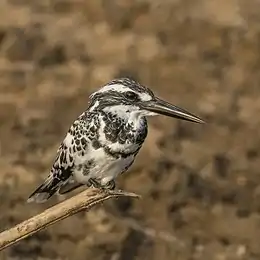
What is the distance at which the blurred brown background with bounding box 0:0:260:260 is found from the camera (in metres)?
3.89

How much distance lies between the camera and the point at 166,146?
436 cm

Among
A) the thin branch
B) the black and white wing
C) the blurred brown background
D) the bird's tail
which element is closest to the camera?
the thin branch

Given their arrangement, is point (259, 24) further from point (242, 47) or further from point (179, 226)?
point (179, 226)

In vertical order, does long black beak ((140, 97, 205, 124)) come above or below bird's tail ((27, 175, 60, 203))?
above

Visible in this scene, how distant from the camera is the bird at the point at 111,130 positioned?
1762 mm

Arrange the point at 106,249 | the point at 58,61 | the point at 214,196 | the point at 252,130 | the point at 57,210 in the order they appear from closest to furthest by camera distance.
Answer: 1. the point at 57,210
2. the point at 106,249
3. the point at 214,196
4. the point at 252,130
5. the point at 58,61

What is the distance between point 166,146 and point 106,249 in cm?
77

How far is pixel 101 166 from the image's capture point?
1.85 meters

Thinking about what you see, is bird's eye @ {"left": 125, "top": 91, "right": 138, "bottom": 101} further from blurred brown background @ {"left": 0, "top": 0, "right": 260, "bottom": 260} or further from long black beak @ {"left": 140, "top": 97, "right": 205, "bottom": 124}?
blurred brown background @ {"left": 0, "top": 0, "right": 260, "bottom": 260}

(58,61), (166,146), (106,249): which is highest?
(58,61)

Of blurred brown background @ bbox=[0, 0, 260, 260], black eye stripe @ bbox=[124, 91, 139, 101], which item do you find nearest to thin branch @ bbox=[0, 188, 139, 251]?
black eye stripe @ bbox=[124, 91, 139, 101]

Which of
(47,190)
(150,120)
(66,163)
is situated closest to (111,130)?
(66,163)

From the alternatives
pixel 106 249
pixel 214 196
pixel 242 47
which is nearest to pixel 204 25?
pixel 242 47

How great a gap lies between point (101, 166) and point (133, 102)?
172 mm
